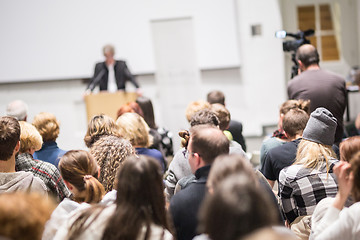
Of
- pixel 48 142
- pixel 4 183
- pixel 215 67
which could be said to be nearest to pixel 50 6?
pixel 215 67

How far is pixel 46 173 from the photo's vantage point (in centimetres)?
276

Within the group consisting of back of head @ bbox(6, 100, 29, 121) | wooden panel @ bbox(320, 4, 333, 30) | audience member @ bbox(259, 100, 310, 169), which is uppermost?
wooden panel @ bbox(320, 4, 333, 30)

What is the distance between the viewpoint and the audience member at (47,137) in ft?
10.8

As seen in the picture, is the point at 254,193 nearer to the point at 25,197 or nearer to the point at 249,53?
the point at 25,197

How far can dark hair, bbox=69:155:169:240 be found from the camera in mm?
1740

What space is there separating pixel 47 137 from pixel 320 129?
5.94ft

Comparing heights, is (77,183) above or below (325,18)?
below

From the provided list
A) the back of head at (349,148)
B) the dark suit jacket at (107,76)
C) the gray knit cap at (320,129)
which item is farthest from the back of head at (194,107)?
the dark suit jacket at (107,76)

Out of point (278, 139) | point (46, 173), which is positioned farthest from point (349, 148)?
point (46, 173)

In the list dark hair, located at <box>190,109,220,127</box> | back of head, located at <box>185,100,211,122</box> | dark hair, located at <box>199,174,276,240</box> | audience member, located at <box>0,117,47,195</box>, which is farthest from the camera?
back of head, located at <box>185,100,211,122</box>

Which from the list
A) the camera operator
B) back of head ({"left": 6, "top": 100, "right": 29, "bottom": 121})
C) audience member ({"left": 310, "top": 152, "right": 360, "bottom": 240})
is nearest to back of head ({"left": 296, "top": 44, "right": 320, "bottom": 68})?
the camera operator

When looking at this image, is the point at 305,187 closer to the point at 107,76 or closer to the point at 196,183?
the point at 196,183

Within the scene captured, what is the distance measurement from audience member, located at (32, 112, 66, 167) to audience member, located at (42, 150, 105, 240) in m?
1.12

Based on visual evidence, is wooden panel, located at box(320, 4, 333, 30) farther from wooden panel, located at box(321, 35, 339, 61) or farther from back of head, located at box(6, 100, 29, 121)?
back of head, located at box(6, 100, 29, 121)
